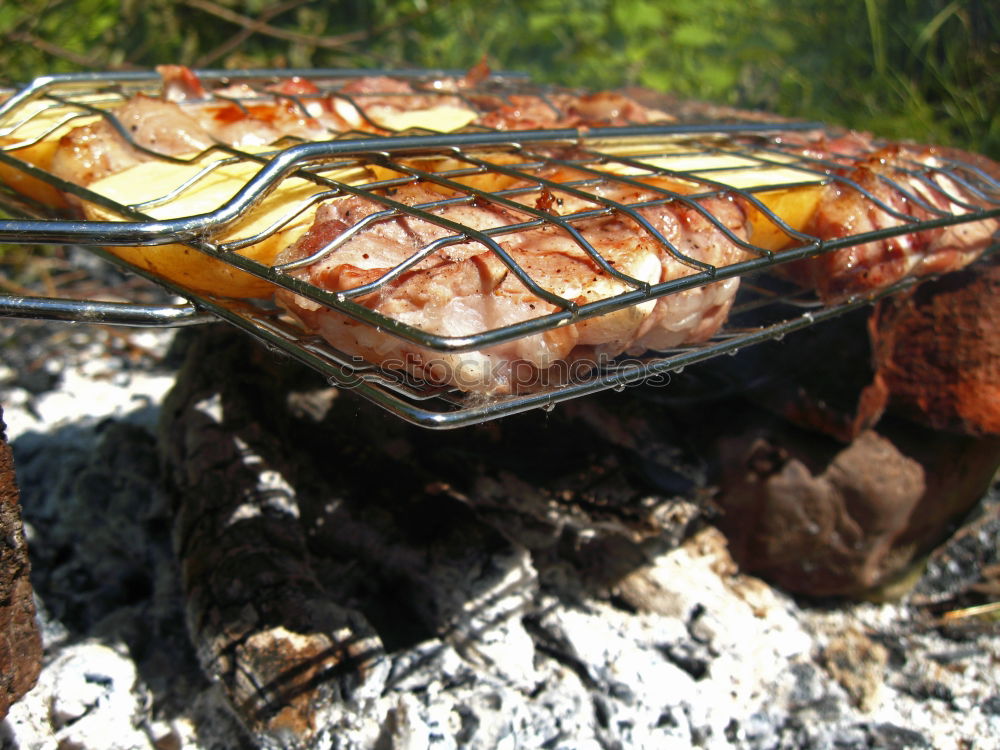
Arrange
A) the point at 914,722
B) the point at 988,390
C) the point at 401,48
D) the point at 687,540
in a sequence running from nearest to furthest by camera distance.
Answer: the point at 914,722, the point at 988,390, the point at 687,540, the point at 401,48

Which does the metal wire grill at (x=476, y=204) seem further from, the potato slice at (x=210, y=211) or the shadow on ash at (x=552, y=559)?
the shadow on ash at (x=552, y=559)

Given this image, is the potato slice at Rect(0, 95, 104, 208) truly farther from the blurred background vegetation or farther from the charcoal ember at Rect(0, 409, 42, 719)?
the blurred background vegetation

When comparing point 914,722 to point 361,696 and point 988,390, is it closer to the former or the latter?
point 988,390

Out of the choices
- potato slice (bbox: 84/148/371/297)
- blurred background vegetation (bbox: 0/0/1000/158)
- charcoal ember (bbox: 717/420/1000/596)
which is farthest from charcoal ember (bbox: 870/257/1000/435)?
blurred background vegetation (bbox: 0/0/1000/158)

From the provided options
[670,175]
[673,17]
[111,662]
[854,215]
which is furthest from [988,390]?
[673,17]

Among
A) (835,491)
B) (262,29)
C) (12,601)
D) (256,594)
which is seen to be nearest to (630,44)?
(262,29)

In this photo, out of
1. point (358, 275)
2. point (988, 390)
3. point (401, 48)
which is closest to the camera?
point (358, 275)

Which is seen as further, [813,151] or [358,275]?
[813,151]
